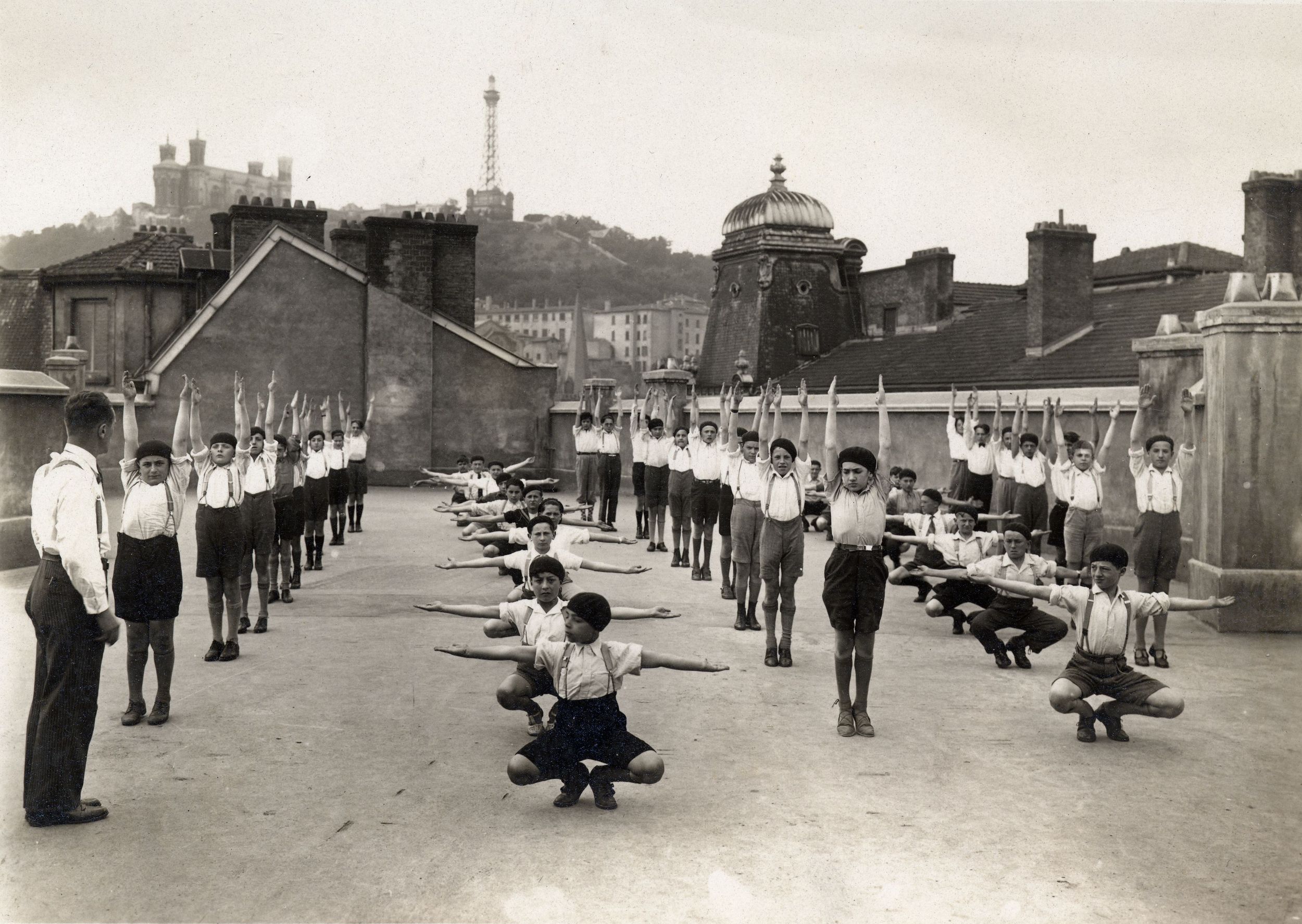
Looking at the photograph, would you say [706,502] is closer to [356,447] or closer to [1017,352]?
[356,447]

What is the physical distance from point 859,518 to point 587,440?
12643 mm

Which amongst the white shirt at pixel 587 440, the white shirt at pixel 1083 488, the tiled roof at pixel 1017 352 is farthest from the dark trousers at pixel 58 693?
the tiled roof at pixel 1017 352

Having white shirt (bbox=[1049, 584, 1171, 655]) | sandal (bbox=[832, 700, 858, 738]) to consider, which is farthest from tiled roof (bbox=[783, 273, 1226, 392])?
sandal (bbox=[832, 700, 858, 738])

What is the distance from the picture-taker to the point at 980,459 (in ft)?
51.8

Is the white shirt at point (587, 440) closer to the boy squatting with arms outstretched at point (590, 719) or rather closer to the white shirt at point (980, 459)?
the white shirt at point (980, 459)

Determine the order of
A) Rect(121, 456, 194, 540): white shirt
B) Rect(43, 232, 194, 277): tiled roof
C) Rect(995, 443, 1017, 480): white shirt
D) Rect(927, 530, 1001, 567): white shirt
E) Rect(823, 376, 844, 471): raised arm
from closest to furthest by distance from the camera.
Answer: Rect(121, 456, 194, 540): white shirt → Rect(823, 376, 844, 471): raised arm → Rect(927, 530, 1001, 567): white shirt → Rect(995, 443, 1017, 480): white shirt → Rect(43, 232, 194, 277): tiled roof

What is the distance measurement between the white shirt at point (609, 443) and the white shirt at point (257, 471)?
29.6ft

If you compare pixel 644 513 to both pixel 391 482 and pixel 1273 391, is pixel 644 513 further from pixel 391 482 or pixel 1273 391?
pixel 391 482

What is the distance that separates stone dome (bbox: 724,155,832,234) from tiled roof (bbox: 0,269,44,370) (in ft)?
76.4

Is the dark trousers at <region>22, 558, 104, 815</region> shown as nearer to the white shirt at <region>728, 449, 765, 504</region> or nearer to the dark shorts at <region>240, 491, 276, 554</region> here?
the dark shorts at <region>240, 491, 276, 554</region>

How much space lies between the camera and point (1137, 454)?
1018 centimetres

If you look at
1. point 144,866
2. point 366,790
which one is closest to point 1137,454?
point 366,790

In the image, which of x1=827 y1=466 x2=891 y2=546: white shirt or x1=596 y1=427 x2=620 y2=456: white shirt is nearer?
x1=827 y1=466 x2=891 y2=546: white shirt

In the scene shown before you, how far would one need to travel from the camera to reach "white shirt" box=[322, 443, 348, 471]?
56.5ft
